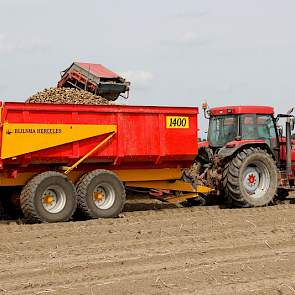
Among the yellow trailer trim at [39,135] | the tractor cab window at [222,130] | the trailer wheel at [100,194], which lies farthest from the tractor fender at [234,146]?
the yellow trailer trim at [39,135]

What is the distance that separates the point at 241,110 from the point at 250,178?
1.35 metres

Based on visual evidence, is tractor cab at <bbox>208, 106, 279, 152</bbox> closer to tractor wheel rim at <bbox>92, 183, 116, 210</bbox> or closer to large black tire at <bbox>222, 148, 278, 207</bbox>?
large black tire at <bbox>222, 148, 278, 207</bbox>

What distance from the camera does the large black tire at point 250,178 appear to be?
40.8 ft

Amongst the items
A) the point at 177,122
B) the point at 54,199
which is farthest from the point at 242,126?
the point at 54,199

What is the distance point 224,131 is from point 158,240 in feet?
17.0

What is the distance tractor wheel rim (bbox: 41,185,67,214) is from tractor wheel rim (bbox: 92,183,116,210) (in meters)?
0.71

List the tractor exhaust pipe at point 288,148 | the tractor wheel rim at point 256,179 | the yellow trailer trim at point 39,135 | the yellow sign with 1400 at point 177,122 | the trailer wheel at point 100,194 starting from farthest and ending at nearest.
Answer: the tractor exhaust pipe at point 288,148, the tractor wheel rim at point 256,179, the yellow sign with 1400 at point 177,122, the trailer wheel at point 100,194, the yellow trailer trim at point 39,135

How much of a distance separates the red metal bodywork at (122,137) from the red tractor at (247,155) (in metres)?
0.64

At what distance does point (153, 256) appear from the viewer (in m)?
7.33

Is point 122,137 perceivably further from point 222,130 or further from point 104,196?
point 222,130

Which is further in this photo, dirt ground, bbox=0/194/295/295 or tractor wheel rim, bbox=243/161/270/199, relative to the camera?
tractor wheel rim, bbox=243/161/270/199

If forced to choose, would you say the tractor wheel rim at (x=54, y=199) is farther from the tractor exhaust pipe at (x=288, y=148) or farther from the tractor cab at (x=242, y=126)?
the tractor exhaust pipe at (x=288, y=148)

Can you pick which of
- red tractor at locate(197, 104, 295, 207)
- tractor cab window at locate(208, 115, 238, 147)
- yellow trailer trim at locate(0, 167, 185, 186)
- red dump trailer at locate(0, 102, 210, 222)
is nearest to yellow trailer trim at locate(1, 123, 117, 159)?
red dump trailer at locate(0, 102, 210, 222)

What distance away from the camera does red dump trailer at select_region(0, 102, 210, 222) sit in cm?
1038
